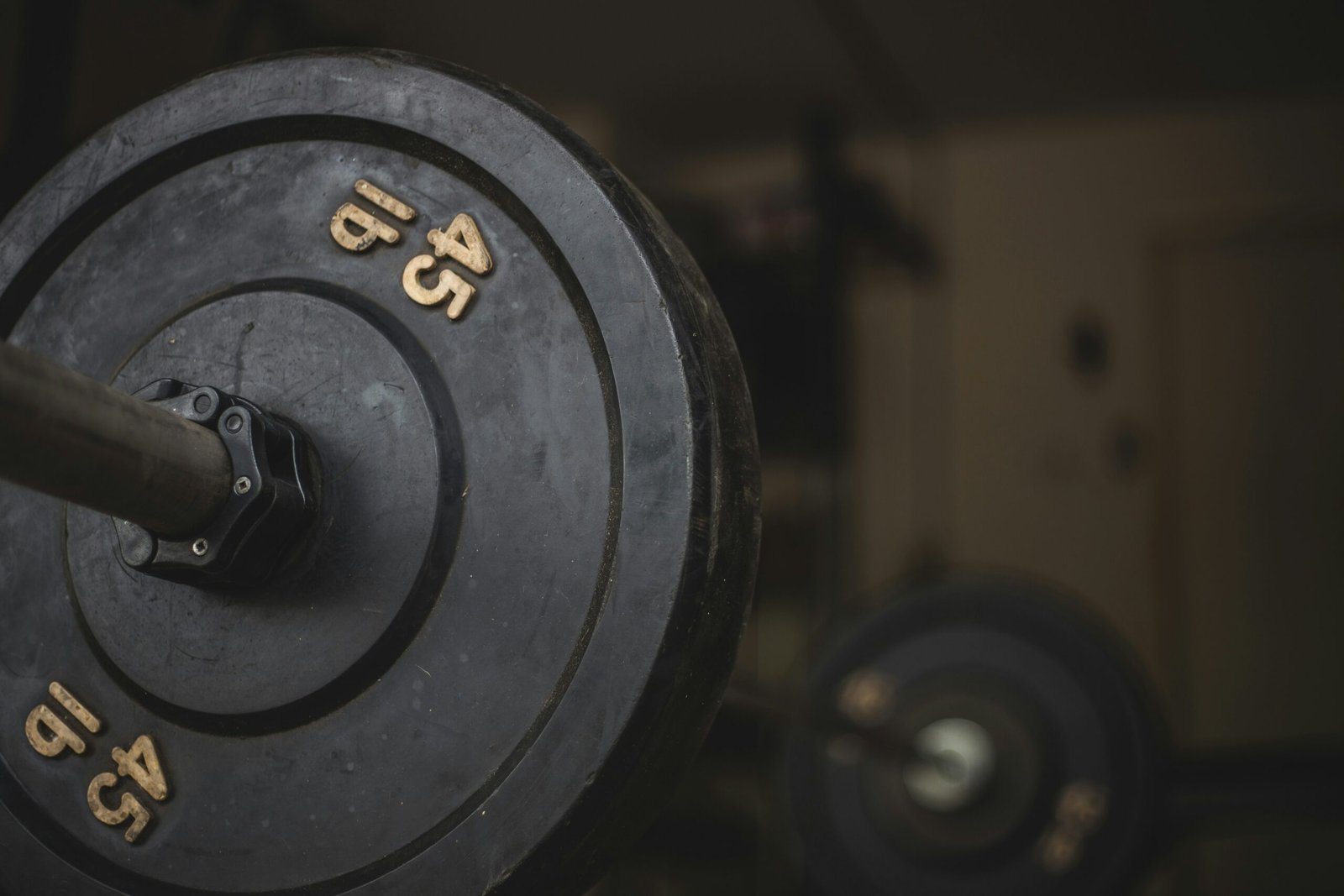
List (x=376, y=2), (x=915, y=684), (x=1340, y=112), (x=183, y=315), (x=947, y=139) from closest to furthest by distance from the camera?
(x=183, y=315) → (x=915, y=684) → (x=376, y=2) → (x=1340, y=112) → (x=947, y=139)

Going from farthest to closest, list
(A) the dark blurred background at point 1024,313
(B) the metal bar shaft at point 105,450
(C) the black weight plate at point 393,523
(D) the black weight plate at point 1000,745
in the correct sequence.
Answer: (A) the dark blurred background at point 1024,313, (D) the black weight plate at point 1000,745, (C) the black weight plate at point 393,523, (B) the metal bar shaft at point 105,450

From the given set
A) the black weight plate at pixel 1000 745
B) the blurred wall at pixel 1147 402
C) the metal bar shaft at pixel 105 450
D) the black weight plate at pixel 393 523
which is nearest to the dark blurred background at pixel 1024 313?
the blurred wall at pixel 1147 402

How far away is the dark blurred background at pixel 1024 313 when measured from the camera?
10.1 ft

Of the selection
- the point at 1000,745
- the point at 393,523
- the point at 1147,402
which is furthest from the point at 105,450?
the point at 1147,402

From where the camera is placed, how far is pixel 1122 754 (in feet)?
6.16

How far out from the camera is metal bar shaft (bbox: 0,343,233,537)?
45 cm

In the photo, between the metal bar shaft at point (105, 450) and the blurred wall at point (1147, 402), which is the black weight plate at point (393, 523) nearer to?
the metal bar shaft at point (105, 450)

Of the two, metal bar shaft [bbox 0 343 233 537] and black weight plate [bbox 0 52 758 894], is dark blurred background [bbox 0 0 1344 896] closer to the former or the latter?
black weight plate [bbox 0 52 758 894]

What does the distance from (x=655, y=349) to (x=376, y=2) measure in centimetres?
281

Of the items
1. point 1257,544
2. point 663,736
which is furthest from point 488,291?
point 1257,544

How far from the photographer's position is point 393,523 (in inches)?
23.6

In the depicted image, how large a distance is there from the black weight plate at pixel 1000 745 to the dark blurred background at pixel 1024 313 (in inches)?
31.9

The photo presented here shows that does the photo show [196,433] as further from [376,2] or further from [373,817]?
[376,2]

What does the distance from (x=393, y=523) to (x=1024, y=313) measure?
3.15m
